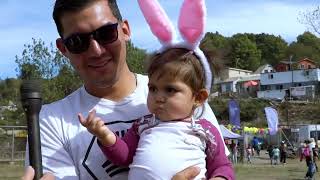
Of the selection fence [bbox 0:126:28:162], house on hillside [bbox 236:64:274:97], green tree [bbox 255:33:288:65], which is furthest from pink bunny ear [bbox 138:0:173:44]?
green tree [bbox 255:33:288:65]

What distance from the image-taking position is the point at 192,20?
2.77 m

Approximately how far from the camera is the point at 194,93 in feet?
9.09

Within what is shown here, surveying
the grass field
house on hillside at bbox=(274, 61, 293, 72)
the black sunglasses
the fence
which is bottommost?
the grass field

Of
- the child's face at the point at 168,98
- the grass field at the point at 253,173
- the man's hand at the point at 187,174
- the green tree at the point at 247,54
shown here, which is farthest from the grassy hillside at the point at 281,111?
the man's hand at the point at 187,174

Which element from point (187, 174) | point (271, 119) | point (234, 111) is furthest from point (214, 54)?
point (234, 111)

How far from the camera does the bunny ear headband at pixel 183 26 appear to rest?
2.76 meters

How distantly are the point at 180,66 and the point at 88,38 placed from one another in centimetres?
46

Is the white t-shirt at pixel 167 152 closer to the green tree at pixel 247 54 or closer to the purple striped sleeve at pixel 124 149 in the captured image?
the purple striped sleeve at pixel 124 149

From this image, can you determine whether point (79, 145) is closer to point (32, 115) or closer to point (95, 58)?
point (95, 58)

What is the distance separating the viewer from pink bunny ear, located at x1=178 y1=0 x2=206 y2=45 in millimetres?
2740

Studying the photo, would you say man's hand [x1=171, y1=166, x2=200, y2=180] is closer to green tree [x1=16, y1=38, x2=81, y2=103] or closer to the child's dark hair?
the child's dark hair

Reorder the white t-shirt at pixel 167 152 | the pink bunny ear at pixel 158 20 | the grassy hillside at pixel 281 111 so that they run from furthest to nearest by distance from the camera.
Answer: the grassy hillside at pixel 281 111, the pink bunny ear at pixel 158 20, the white t-shirt at pixel 167 152

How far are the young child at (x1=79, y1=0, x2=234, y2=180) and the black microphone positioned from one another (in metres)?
0.57

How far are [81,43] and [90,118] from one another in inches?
14.9
